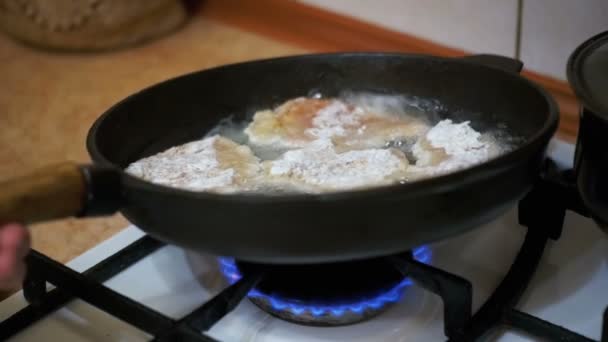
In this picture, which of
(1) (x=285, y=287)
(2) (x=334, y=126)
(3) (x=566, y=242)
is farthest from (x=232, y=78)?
(3) (x=566, y=242)

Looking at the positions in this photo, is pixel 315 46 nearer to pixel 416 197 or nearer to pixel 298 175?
pixel 298 175

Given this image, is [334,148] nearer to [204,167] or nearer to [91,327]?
[204,167]

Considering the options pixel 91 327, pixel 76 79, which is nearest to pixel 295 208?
pixel 91 327

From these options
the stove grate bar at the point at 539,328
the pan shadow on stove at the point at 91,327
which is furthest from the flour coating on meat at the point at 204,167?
the stove grate bar at the point at 539,328

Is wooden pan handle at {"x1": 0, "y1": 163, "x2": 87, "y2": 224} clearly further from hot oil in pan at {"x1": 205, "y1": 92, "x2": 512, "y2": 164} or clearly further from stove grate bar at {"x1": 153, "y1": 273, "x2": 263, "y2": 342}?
hot oil in pan at {"x1": 205, "y1": 92, "x2": 512, "y2": 164}

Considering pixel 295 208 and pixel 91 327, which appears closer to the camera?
pixel 295 208

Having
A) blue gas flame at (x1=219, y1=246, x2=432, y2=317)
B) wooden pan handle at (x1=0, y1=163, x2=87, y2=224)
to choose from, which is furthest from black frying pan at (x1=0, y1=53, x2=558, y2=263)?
blue gas flame at (x1=219, y1=246, x2=432, y2=317)
